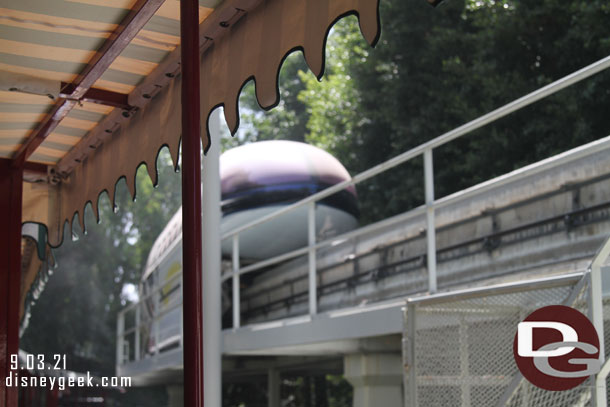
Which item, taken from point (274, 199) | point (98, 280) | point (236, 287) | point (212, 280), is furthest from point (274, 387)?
point (98, 280)

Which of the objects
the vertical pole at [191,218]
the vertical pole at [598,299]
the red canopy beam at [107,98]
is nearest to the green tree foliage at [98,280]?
the red canopy beam at [107,98]

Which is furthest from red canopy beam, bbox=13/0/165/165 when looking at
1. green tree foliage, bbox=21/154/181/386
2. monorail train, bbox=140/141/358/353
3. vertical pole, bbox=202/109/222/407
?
green tree foliage, bbox=21/154/181/386

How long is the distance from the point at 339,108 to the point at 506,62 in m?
4.65

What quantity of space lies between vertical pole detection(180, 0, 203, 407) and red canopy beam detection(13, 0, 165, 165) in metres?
0.27

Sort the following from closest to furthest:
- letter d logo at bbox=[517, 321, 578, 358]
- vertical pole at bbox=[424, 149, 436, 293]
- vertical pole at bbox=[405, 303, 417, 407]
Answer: letter d logo at bbox=[517, 321, 578, 358]
vertical pole at bbox=[405, 303, 417, 407]
vertical pole at bbox=[424, 149, 436, 293]

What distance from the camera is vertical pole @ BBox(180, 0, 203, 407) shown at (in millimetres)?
2838

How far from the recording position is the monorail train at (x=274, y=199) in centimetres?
1107

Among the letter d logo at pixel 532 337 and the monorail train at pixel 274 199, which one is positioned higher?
the monorail train at pixel 274 199

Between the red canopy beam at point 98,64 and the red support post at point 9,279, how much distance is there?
0.32 meters

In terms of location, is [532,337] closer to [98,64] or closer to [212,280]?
[98,64]

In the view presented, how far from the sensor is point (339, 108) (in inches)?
780

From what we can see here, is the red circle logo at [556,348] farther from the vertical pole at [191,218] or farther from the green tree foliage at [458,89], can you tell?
the green tree foliage at [458,89]

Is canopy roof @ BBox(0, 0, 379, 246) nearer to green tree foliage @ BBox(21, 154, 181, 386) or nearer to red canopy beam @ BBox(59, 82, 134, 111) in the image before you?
red canopy beam @ BBox(59, 82, 134, 111)

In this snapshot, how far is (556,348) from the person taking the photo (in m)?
4.01
